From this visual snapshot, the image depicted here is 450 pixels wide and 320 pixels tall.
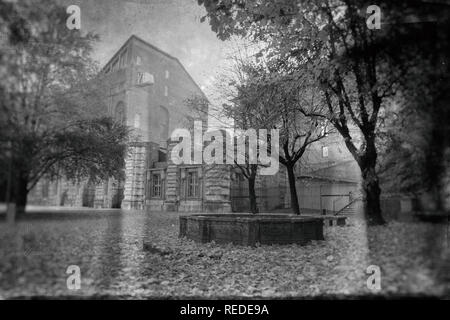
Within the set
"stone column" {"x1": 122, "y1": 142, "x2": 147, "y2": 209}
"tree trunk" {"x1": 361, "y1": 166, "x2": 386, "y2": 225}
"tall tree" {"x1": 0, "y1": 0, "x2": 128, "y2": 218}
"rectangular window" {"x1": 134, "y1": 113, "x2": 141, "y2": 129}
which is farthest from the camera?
"rectangular window" {"x1": 134, "y1": 113, "x2": 141, "y2": 129}

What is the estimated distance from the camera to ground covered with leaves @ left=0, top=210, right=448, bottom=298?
126 inches

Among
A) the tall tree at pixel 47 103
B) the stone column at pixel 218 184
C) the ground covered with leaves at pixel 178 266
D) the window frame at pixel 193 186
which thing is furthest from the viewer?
A: the window frame at pixel 193 186

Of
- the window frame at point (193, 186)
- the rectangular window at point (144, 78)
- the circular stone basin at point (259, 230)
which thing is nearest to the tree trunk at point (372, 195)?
the circular stone basin at point (259, 230)

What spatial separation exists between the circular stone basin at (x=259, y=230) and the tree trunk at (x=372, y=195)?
120 inches

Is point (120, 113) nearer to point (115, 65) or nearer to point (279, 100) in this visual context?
point (115, 65)

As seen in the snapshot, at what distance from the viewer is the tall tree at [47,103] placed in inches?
140

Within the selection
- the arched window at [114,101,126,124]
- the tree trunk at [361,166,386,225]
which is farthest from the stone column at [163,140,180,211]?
the tree trunk at [361,166,386,225]

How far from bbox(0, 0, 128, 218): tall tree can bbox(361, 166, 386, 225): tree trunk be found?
3776mm

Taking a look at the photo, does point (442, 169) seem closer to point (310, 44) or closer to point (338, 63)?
point (338, 63)

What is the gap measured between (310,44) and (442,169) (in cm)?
302

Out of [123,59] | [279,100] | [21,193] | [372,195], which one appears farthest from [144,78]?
[372,195]

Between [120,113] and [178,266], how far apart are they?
2.77 metres
